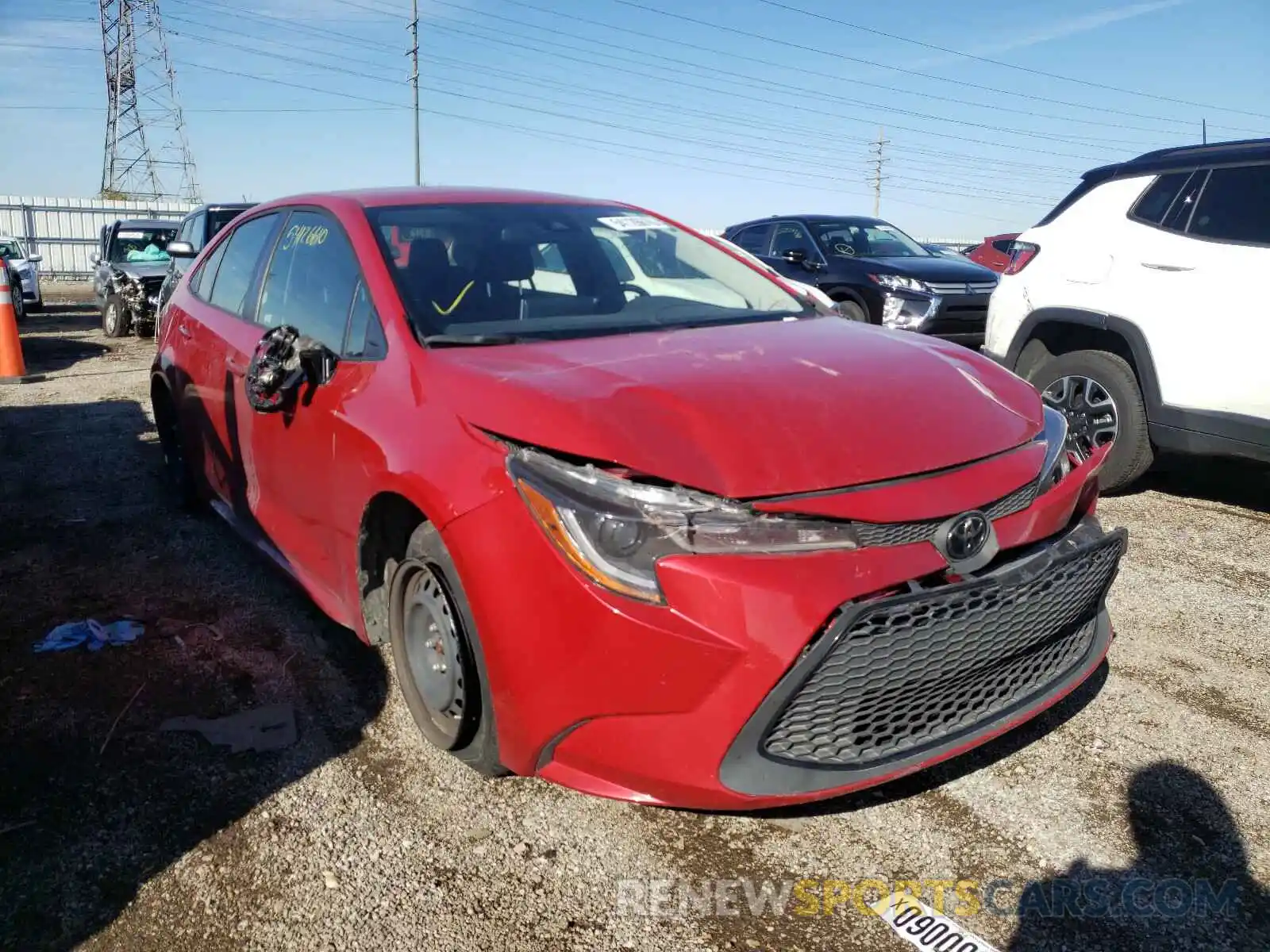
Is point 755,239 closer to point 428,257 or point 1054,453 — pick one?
point 428,257

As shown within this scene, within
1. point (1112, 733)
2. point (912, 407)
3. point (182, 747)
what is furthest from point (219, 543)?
point (1112, 733)

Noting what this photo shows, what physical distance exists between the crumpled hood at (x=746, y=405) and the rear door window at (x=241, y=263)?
5.73 ft

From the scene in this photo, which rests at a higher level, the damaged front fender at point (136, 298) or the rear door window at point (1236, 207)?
the rear door window at point (1236, 207)

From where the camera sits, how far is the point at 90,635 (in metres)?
3.71

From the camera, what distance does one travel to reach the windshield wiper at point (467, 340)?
112 inches

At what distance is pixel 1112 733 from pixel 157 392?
4644 millimetres

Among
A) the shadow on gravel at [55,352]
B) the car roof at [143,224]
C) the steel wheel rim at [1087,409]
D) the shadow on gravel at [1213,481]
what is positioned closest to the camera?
the steel wheel rim at [1087,409]

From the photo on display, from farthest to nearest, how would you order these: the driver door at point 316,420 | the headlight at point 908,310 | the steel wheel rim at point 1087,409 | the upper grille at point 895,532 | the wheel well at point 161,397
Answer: the headlight at point 908,310
the steel wheel rim at point 1087,409
the wheel well at point 161,397
the driver door at point 316,420
the upper grille at point 895,532

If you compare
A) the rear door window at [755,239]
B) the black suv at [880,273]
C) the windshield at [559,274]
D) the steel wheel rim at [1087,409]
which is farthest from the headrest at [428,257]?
the rear door window at [755,239]

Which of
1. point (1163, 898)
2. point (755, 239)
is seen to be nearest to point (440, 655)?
point (1163, 898)

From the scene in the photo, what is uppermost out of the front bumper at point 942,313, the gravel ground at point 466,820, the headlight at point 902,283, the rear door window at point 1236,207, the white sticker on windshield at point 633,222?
the rear door window at point 1236,207

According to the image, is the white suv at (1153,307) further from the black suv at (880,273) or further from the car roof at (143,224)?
the car roof at (143,224)

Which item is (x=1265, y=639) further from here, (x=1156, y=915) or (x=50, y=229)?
(x=50, y=229)

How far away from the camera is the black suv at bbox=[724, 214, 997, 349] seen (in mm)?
9195
